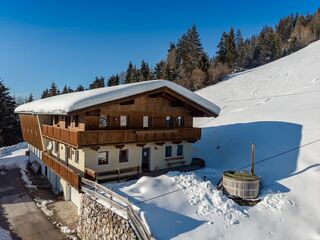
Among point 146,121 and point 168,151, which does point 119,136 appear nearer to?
point 146,121

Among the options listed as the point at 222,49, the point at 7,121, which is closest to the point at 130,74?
the point at 222,49

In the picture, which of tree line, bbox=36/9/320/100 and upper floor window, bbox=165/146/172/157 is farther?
tree line, bbox=36/9/320/100

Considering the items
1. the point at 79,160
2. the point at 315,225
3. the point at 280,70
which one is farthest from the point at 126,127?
the point at 280,70

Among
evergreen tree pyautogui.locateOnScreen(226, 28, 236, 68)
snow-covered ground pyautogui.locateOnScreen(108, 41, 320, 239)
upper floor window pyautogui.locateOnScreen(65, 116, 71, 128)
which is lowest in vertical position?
snow-covered ground pyautogui.locateOnScreen(108, 41, 320, 239)

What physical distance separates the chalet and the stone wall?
1.64 m

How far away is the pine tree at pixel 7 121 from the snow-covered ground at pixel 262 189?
1601 inches

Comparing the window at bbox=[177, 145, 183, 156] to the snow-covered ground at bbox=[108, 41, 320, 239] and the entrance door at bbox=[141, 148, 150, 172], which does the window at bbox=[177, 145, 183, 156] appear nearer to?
the snow-covered ground at bbox=[108, 41, 320, 239]

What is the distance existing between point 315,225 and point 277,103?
82.4 feet

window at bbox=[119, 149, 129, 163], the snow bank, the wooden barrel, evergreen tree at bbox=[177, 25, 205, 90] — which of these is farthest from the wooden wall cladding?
evergreen tree at bbox=[177, 25, 205, 90]

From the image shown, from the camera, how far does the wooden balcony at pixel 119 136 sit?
16797mm

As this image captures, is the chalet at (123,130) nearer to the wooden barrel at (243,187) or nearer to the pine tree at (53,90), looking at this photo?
the wooden barrel at (243,187)

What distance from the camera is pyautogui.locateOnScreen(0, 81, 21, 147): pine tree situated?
51.7m

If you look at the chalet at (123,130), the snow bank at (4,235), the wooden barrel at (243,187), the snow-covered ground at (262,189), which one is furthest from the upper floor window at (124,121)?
the snow bank at (4,235)

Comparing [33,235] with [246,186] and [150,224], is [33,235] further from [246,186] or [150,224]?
[246,186]
